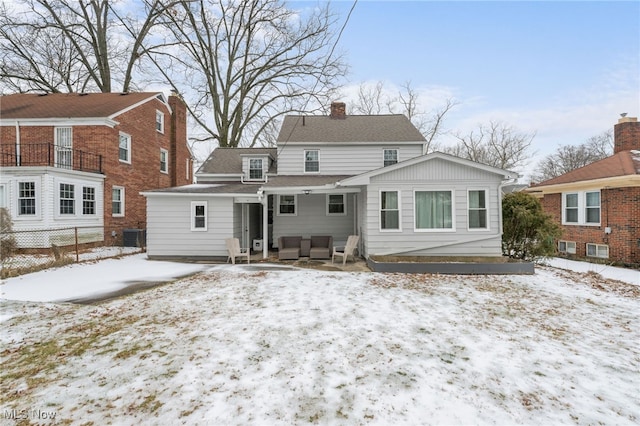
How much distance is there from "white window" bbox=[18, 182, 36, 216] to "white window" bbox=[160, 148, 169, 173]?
309 inches

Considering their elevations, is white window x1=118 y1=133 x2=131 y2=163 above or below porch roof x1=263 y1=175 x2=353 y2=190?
above

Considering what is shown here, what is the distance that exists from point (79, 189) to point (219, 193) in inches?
296

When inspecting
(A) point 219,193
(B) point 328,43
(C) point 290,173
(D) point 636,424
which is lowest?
(D) point 636,424

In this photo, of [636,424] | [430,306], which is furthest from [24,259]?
[636,424]

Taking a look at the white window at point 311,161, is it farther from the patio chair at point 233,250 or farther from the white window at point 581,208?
the white window at point 581,208

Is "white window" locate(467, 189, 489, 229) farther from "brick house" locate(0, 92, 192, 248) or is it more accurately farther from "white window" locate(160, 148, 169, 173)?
"white window" locate(160, 148, 169, 173)

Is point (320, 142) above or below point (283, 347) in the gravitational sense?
above

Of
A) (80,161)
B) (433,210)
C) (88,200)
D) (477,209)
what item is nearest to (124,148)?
(80,161)

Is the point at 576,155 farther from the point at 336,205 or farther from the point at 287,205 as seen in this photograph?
the point at 287,205

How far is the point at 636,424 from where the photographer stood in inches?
113

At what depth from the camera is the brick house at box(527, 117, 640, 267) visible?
36.9 ft

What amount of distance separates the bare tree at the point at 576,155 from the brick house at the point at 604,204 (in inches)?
1187

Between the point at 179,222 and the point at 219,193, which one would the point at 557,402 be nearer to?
the point at 219,193

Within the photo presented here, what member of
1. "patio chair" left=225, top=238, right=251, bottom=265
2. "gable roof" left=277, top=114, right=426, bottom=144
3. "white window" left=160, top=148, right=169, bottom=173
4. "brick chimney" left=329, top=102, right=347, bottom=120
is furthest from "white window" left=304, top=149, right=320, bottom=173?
"white window" left=160, top=148, right=169, bottom=173
